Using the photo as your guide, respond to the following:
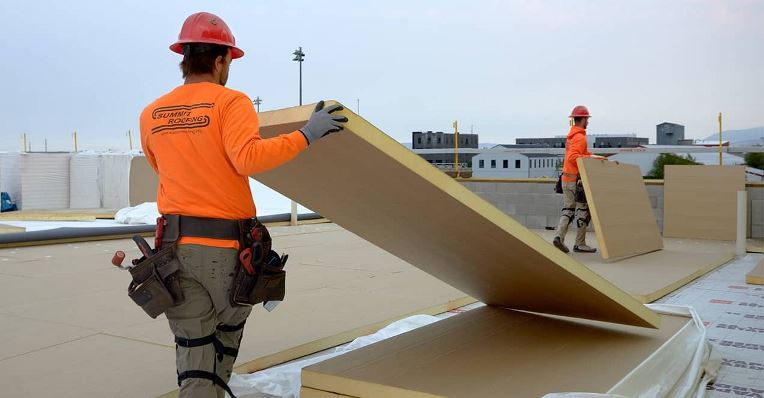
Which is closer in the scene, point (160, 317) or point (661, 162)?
point (160, 317)

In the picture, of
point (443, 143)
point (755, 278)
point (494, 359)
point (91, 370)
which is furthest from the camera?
point (443, 143)

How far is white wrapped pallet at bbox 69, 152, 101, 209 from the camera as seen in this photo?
15133 mm

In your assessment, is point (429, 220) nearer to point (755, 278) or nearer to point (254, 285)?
point (254, 285)

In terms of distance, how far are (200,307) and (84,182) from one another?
1449 cm

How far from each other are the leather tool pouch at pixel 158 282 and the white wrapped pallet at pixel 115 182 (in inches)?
571

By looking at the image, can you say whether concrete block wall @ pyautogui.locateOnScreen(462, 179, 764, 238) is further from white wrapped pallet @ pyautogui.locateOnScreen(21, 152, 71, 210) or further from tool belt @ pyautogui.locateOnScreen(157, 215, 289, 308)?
white wrapped pallet @ pyautogui.locateOnScreen(21, 152, 71, 210)

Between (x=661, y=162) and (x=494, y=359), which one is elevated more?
(x=661, y=162)

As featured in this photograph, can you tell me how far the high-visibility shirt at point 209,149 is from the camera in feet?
6.35

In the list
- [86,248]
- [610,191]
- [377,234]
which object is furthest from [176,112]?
[86,248]

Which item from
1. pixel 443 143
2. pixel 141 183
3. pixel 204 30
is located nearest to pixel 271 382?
pixel 204 30

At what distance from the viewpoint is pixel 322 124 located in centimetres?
192

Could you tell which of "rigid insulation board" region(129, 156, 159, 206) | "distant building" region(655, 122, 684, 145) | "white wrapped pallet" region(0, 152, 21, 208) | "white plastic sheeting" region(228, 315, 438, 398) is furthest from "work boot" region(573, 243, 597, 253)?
"distant building" region(655, 122, 684, 145)

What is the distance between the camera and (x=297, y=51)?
23.8 metres

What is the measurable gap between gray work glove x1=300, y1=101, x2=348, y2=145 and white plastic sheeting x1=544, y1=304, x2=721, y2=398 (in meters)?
1.07
